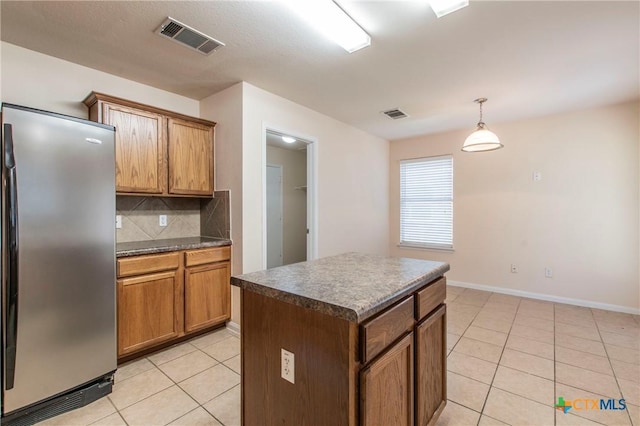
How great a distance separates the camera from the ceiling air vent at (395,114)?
12.5 ft

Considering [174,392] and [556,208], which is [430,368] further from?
[556,208]

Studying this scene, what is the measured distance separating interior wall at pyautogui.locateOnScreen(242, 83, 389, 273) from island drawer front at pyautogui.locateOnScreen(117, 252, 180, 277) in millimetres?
637

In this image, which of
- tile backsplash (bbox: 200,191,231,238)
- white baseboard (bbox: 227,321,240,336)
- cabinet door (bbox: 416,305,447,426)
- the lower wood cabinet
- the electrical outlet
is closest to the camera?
the electrical outlet

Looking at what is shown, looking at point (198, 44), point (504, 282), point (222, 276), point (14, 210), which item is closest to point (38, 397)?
point (14, 210)

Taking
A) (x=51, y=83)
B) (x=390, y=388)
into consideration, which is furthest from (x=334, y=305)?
(x=51, y=83)

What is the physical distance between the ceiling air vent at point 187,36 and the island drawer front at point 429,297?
89.4 inches

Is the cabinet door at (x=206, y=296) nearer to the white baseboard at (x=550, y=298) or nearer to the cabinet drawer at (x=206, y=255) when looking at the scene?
the cabinet drawer at (x=206, y=255)

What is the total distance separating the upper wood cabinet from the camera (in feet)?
8.12

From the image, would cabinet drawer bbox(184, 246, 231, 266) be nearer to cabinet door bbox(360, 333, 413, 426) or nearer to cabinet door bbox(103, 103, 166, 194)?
cabinet door bbox(103, 103, 166, 194)

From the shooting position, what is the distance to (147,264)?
95.5 inches

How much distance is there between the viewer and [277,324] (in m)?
1.25

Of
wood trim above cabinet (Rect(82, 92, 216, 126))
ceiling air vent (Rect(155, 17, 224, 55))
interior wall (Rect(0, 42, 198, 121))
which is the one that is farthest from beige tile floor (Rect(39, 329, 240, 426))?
ceiling air vent (Rect(155, 17, 224, 55))

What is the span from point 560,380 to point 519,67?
2595 mm

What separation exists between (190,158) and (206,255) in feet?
3.30
